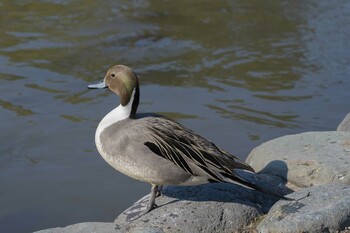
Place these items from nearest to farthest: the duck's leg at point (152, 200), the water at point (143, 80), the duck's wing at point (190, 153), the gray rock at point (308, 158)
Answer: the duck's wing at point (190, 153)
the duck's leg at point (152, 200)
the gray rock at point (308, 158)
the water at point (143, 80)

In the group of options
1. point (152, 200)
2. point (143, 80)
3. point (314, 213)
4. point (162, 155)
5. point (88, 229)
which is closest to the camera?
point (314, 213)

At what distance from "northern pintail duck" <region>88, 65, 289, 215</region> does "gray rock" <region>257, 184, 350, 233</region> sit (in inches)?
10.5

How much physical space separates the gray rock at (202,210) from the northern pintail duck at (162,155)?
148 millimetres

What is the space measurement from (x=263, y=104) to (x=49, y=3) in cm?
474

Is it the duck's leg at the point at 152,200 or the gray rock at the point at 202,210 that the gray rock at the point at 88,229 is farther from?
the duck's leg at the point at 152,200

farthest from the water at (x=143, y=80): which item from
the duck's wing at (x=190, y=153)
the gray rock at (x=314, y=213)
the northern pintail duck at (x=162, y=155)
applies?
the gray rock at (x=314, y=213)

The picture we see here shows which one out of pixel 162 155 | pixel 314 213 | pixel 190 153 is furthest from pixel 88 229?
pixel 314 213

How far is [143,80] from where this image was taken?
891cm

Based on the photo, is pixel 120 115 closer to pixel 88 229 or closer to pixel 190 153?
pixel 190 153

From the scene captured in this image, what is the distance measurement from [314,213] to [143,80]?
177 inches

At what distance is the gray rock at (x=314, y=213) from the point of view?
4629 millimetres

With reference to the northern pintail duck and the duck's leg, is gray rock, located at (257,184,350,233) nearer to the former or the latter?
the northern pintail duck

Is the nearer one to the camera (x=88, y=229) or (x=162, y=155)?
(x=88, y=229)

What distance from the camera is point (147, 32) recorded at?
1076cm
